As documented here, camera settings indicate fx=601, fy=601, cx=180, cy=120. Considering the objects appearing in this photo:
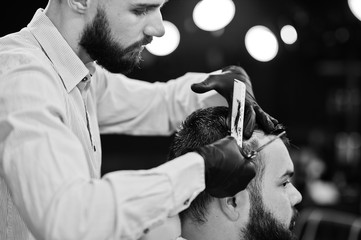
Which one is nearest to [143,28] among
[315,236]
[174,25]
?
[315,236]

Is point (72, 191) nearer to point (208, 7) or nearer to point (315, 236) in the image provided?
point (315, 236)

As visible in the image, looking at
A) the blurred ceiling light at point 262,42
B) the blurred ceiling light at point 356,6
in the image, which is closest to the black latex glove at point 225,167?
the blurred ceiling light at point 356,6

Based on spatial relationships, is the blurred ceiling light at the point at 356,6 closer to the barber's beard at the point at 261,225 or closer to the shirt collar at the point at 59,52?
the barber's beard at the point at 261,225

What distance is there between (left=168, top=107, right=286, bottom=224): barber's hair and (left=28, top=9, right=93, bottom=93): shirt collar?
0.39m

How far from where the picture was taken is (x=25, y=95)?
1490 millimetres

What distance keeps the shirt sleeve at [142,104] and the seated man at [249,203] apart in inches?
20.3

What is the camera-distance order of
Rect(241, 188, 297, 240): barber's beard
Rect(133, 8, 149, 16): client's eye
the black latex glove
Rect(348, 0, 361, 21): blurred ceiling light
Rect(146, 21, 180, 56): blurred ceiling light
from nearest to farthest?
1. the black latex glove
2. Rect(133, 8, 149, 16): client's eye
3. Rect(241, 188, 297, 240): barber's beard
4. Rect(348, 0, 361, 21): blurred ceiling light
5. Rect(146, 21, 180, 56): blurred ceiling light

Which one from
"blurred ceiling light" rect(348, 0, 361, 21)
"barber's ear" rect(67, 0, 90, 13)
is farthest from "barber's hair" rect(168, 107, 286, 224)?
"blurred ceiling light" rect(348, 0, 361, 21)

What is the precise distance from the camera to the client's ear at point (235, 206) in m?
1.85

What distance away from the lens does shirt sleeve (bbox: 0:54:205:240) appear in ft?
4.46

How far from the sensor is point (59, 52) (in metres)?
1.80

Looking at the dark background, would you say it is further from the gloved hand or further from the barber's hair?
the barber's hair

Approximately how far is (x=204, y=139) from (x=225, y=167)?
359mm

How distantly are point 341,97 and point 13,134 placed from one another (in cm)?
974
